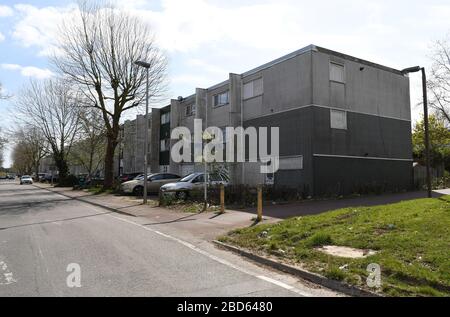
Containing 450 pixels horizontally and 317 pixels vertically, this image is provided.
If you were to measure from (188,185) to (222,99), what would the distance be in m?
11.5

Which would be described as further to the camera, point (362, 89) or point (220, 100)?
point (220, 100)

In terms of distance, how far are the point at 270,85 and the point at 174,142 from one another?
1559 centimetres

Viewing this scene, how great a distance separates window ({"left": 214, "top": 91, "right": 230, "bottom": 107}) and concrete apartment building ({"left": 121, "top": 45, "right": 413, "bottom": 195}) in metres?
0.29

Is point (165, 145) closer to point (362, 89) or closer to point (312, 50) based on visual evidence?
point (362, 89)

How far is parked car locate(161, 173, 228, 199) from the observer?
782 inches

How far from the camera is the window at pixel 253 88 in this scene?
25.6 m

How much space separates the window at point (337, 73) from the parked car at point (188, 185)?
8.71m

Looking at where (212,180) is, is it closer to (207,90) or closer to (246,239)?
(246,239)

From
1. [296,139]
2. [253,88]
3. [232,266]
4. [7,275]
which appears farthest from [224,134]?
[7,275]

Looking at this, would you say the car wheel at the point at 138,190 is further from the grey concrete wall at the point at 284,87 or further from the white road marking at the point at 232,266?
the white road marking at the point at 232,266

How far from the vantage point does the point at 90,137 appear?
44.7 meters

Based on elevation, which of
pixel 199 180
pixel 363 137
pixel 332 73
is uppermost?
pixel 332 73

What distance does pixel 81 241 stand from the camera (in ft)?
31.6
